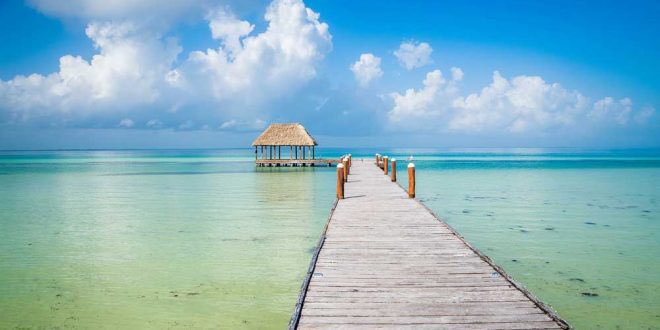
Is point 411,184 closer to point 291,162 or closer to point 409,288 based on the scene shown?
point 409,288

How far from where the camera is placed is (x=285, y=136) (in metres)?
43.4

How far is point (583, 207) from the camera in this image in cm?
1730

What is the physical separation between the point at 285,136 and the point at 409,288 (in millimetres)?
38828

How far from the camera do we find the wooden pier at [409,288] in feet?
13.7

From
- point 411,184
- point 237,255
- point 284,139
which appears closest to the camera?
point 237,255

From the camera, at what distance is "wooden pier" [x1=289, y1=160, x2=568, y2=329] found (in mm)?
4176

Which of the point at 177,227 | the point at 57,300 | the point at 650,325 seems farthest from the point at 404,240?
the point at 177,227

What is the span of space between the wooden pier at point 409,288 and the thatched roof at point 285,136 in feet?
112

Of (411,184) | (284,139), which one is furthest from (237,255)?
(284,139)

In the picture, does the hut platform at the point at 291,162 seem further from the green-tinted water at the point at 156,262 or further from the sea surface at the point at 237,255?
the green-tinted water at the point at 156,262

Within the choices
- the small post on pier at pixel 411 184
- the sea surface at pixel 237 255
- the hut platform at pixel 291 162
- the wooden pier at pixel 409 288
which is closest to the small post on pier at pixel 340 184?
the sea surface at pixel 237 255

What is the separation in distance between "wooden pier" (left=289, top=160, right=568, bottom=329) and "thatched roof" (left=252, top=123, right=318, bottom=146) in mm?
34206

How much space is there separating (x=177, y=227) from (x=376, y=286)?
9.66 metres

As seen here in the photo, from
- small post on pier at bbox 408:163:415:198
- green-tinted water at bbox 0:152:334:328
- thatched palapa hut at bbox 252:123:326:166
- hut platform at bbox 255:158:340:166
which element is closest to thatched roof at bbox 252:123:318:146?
thatched palapa hut at bbox 252:123:326:166
